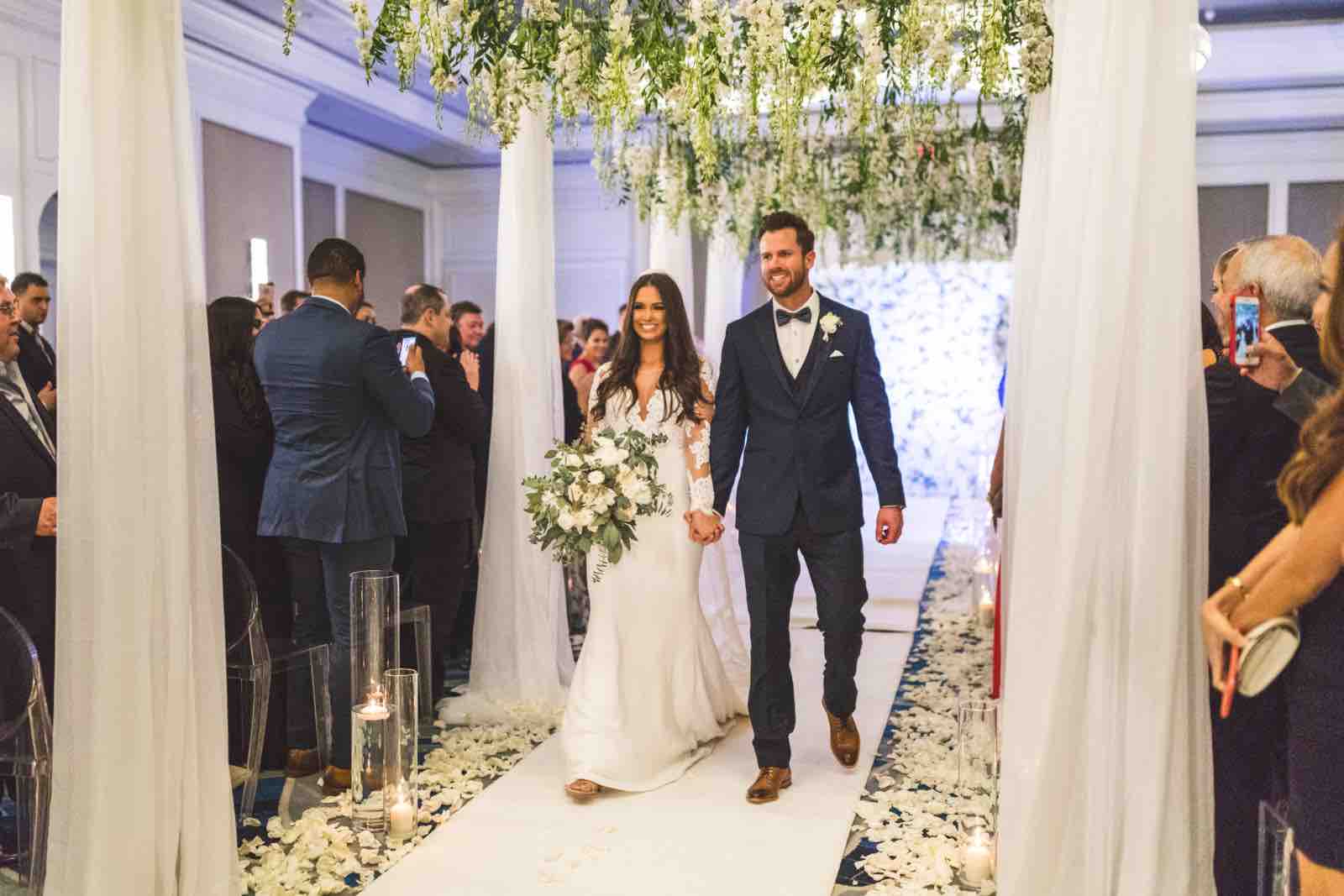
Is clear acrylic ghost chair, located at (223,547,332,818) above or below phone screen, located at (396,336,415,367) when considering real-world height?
below

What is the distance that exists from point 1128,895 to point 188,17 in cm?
739

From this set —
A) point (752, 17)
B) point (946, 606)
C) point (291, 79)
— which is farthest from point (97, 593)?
point (291, 79)

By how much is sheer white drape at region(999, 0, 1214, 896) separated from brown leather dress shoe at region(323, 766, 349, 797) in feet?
7.38

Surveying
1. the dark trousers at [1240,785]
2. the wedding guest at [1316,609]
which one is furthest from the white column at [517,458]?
the wedding guest at [1316,609]

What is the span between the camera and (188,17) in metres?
7.54

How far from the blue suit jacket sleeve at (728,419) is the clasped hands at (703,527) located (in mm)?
131

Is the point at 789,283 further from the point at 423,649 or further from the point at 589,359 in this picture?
the point at 589,359

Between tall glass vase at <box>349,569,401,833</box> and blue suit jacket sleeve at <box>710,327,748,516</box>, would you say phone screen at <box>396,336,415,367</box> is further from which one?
blue suit jacket sleeve at <box>710,327,748,516</box>

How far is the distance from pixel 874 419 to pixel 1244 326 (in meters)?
1.27

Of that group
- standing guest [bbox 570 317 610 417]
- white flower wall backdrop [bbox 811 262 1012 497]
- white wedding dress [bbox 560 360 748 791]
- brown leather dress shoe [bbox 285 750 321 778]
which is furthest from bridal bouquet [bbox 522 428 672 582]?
white flower wall backdrop [bbox 811 262 1012 497]

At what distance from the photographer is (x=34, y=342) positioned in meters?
5.46

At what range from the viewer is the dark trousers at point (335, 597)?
398 cm

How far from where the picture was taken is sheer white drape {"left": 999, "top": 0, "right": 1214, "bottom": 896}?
2600mm

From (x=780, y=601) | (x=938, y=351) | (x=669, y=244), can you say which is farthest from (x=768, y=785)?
(x=938, y=351)
